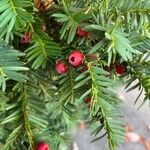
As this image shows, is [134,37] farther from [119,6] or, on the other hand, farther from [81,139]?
[81,139]

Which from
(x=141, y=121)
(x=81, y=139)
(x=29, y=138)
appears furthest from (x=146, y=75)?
(x=141, y=121)

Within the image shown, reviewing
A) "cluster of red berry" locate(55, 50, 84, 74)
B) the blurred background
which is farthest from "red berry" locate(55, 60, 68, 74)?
the blurred background

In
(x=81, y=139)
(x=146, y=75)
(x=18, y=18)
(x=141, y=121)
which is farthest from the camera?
(x=141, y=121)

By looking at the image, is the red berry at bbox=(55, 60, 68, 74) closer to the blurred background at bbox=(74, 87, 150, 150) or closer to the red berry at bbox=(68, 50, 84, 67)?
the red berry at bbox=(68, 50, 84, 67)

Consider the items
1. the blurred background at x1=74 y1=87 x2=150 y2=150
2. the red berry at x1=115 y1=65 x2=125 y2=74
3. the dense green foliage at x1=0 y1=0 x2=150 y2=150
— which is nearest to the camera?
the dense green foliage at x1=0 y1=0 x2=150 y2=150

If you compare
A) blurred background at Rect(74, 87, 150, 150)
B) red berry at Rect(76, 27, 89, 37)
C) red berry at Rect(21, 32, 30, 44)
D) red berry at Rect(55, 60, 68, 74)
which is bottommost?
blurred background at Rect(74, 87, 150, 150)

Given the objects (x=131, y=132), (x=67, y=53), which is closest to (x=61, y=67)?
(x=67, y=53)
